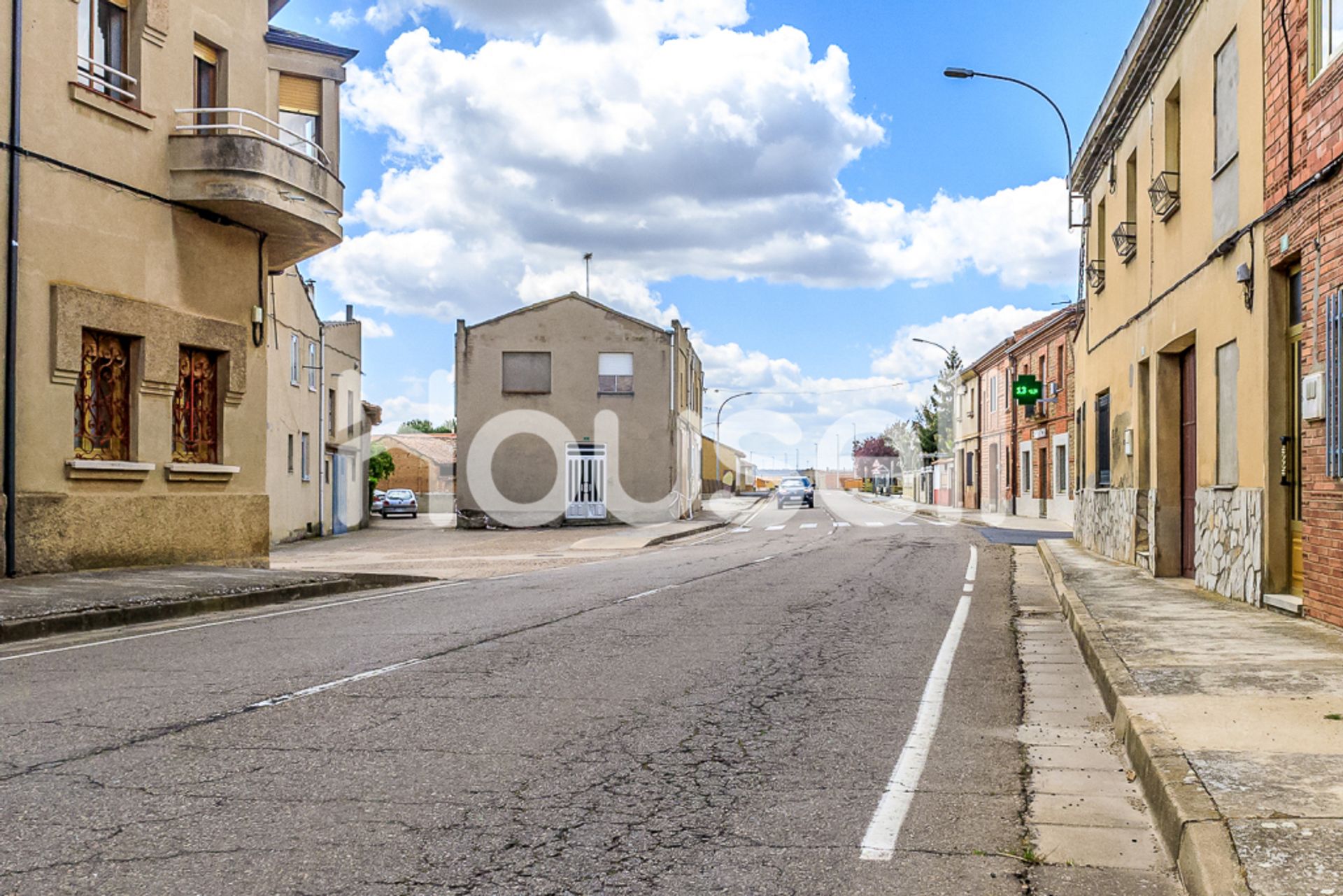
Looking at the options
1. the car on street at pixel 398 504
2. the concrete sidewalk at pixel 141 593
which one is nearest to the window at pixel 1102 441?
the concrete sidewalk at pixel 141 593

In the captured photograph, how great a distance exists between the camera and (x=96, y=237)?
1423 cm

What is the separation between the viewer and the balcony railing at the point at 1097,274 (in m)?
20.9

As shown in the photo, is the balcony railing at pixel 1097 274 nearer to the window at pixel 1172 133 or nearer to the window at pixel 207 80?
the window at pixel 1172 133

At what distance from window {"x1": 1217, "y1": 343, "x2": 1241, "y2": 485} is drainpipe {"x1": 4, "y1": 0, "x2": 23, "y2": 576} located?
1283cm

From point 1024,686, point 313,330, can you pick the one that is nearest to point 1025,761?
point 1024,686

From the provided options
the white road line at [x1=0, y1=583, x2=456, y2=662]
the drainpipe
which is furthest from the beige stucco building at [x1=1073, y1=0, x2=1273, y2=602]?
the drainpipe

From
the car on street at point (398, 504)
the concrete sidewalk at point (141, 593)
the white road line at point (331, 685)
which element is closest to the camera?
the white road line at point (331, 685)

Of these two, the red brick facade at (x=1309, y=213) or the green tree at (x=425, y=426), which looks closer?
Answer: the red brick facade at (x=1309, y=213)

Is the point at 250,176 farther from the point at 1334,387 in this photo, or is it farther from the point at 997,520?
the point at 997,520

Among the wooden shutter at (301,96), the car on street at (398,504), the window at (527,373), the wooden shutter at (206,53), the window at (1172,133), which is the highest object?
the wooden shutter at (301,96)

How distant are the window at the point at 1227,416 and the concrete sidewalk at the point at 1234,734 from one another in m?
2.22

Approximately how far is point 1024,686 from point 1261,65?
22.7 feet

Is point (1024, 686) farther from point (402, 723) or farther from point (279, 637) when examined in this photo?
point (279, 637)

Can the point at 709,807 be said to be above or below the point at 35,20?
below
